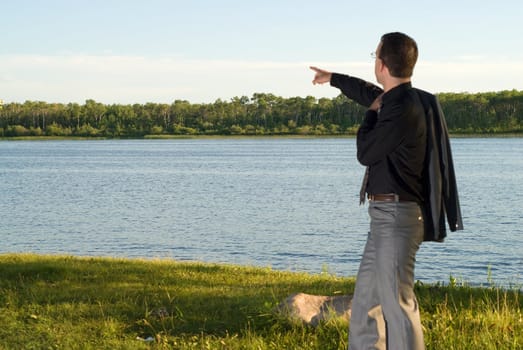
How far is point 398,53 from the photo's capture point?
4.62 m

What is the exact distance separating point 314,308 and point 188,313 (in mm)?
1525

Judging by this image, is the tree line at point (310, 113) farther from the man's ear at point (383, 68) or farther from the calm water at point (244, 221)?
the man's ear at point (383, 68)

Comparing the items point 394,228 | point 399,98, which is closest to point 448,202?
point 394,228

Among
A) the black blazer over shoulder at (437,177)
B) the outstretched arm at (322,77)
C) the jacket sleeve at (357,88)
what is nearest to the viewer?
the black blazer over shoulder at (437,177)

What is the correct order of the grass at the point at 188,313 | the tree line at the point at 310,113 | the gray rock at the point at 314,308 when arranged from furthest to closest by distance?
the tree line at the point at 310,113
the gray rock at the point at 314,308
the grass at the point at 188,313

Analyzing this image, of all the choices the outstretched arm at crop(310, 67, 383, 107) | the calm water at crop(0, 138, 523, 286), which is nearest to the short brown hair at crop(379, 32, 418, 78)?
the outstretched arm at crop(310, 67, 383, 107)

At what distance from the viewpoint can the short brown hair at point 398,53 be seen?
461cm

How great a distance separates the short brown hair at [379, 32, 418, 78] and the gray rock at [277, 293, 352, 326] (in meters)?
2.78

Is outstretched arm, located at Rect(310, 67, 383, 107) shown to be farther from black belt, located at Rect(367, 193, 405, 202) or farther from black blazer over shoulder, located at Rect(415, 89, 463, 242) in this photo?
black belt, located at Rect(367, 193, 405, 202)

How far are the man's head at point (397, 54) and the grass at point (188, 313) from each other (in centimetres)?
240

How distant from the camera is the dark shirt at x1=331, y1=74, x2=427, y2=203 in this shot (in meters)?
4.61

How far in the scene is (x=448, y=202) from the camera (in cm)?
488

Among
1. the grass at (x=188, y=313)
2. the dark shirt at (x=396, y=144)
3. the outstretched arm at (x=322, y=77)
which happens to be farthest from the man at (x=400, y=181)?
the grass at (x=188, y=313)

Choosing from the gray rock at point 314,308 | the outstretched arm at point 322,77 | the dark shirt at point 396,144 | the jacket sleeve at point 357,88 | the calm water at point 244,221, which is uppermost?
the outstretched arm at point 322,77
